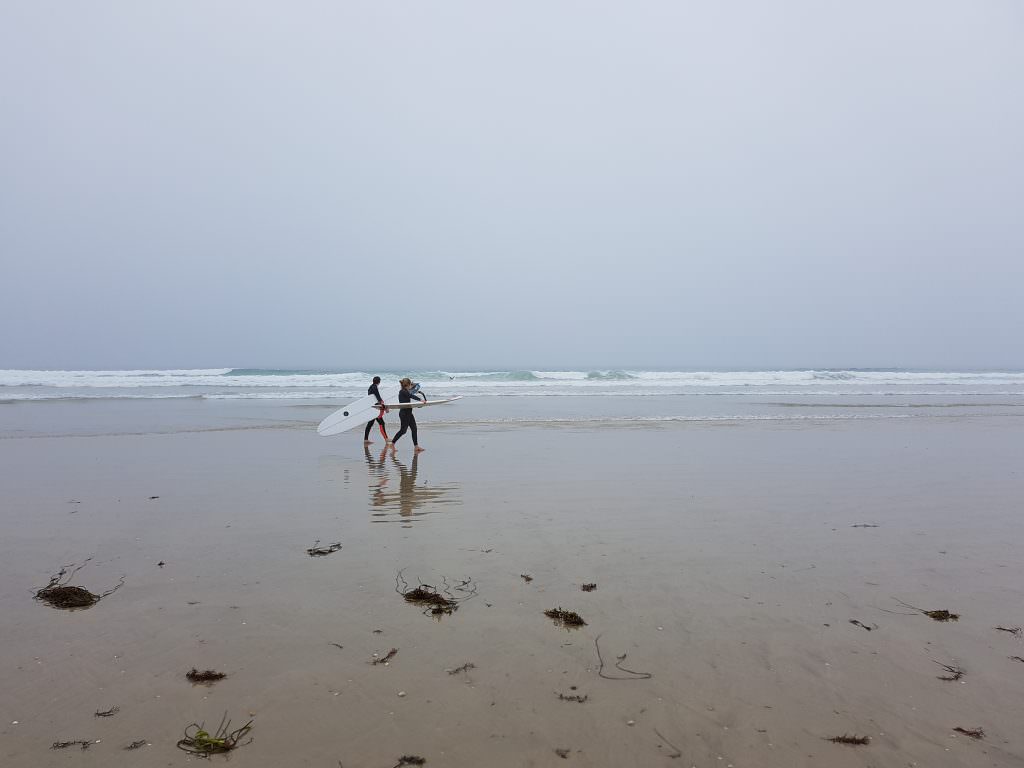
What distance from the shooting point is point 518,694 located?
10.6ft

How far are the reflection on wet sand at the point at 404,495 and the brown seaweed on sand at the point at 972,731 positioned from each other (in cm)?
A: 516

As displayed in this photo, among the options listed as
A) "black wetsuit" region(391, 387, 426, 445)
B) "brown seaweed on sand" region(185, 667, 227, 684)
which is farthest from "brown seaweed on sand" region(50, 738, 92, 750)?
"black wetsuit" region(391, 387, 426, 445)

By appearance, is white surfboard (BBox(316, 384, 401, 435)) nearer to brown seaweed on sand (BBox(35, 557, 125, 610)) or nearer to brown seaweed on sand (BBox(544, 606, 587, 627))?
brown seaweed on sand (BBox(35, 557, 125, 610))

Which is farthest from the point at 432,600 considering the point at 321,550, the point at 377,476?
the point at 377,476

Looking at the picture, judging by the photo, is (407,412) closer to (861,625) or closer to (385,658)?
(385,658)

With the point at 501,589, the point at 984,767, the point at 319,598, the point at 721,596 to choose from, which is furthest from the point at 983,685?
the point at 319,598

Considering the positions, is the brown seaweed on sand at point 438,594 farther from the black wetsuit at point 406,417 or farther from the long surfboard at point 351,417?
the long surfboard at point 351,417

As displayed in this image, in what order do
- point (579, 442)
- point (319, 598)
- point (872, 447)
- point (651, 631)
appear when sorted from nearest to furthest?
point (651, 631) < point (319, 598) < point (872, 447) < point (579, 442)

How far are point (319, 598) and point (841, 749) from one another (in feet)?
11.6

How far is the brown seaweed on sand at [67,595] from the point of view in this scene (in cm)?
Result: 437

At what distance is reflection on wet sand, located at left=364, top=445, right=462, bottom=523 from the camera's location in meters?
7.13

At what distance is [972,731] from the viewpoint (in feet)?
9.62

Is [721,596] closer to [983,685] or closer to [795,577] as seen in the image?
[795,577]

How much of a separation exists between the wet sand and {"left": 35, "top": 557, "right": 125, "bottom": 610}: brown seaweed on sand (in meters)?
0.11
